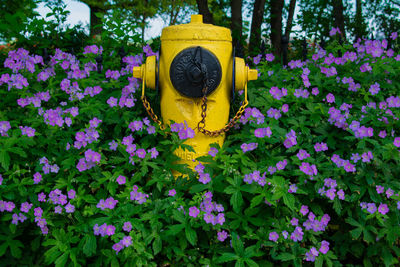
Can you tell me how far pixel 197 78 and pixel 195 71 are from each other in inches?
2.0

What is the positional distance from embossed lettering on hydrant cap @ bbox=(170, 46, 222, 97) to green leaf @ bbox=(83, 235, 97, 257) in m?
1.15

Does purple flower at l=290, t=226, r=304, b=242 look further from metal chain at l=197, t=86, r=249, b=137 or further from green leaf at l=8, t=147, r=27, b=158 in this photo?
green leaf at l=8, t=147, r=27, b=158

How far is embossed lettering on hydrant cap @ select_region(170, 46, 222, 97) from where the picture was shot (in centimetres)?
257

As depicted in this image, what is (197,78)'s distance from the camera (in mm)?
2586

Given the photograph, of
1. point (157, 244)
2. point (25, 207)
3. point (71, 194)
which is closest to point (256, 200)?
point (157, 244)

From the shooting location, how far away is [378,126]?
8.94 feet

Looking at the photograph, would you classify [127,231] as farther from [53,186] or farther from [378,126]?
[378,126]

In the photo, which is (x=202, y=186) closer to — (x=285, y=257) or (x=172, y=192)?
(x=172, y=192)

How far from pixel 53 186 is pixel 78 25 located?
9.21 ft

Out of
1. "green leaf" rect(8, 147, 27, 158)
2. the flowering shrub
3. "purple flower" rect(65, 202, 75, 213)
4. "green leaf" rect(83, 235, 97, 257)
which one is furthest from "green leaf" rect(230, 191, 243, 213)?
"green leaf" rect(8, 147, 27, 158)

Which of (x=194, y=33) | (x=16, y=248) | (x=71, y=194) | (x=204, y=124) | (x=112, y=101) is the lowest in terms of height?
(x=16, y=248)

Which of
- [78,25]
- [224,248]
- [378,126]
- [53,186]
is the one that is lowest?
[224,248]

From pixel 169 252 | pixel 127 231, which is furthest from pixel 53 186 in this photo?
pixel 169 252

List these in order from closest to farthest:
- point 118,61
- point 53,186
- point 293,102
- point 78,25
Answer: point 53,186, point 293,102, point 118,61, point 78,25
